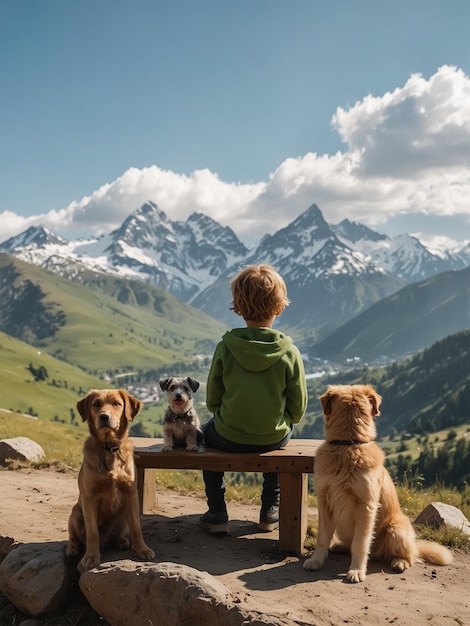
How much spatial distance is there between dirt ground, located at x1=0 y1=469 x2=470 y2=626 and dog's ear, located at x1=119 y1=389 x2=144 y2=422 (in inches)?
80.5

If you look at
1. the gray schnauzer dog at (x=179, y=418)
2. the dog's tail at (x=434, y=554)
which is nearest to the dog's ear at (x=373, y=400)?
the dog's tail at (x=434, y=554)

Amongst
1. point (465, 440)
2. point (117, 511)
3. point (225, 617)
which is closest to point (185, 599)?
point (225, 617)

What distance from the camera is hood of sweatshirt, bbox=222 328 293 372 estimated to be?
8.74 meters

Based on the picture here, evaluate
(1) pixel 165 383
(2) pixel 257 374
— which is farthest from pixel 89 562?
(2) pixel 257 374

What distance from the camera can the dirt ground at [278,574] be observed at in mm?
6660

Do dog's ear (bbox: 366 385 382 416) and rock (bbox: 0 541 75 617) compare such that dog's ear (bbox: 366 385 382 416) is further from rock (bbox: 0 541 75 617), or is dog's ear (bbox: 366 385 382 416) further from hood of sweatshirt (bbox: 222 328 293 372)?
rock (bbox: 0 541 75 617)

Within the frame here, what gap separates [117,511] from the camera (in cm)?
828

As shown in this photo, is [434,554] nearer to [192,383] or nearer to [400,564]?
Result: [400,564]

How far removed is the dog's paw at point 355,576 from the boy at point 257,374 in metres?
2.28

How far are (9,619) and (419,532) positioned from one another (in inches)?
285

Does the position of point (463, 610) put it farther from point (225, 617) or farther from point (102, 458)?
point (102, 458)

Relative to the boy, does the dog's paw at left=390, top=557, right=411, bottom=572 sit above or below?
below

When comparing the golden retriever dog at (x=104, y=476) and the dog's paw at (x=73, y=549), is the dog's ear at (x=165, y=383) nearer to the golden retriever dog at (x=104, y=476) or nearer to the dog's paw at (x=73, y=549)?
the golden retriever dog at (x=104, y=476)

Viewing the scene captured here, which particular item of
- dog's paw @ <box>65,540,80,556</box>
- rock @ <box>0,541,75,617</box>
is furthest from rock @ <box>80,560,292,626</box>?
dog's paw @ <box>65,540,80,556</box>
